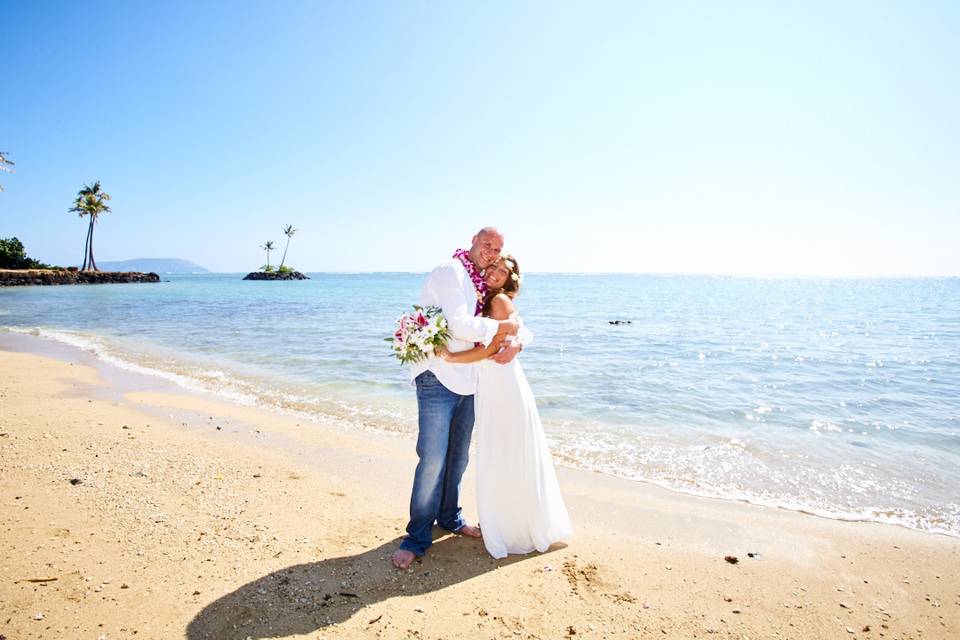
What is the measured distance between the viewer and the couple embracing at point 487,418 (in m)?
3.65

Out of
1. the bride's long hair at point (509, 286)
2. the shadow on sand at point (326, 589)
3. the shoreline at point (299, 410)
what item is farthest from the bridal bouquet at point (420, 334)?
the shoreline at point (299, 410)

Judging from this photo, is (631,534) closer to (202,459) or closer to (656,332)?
(202,459)

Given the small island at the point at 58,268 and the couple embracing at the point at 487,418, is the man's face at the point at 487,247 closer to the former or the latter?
the couple embracing at the point at 487,418

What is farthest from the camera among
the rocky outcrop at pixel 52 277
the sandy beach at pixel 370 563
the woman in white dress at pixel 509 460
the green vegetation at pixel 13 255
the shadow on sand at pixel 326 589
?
the green vegetation at pixel 13 255

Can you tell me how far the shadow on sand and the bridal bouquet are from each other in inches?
63.3

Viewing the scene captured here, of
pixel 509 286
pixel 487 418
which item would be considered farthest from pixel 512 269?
pixel 487 418

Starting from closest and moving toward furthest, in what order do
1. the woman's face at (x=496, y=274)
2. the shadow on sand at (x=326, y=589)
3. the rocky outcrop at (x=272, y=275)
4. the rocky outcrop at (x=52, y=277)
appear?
1. the shadow on sand at (x=326, y=589)
2. the woman's face at (x=496, y=274)
3. the rocky outcrop at (x=52, y=277)
4. the rocky outcrop at (x=272, y=275)

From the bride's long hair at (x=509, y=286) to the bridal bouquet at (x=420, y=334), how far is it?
396 mm

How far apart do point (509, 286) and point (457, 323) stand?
610 millimetres

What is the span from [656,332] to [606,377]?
11497mm

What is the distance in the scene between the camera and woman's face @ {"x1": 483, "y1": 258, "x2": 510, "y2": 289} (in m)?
3.71

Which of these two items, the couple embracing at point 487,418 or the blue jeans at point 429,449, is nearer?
the couple embracing at point 487,418

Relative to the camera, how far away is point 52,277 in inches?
2410

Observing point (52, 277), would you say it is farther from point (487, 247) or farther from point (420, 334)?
point (487, 247)
